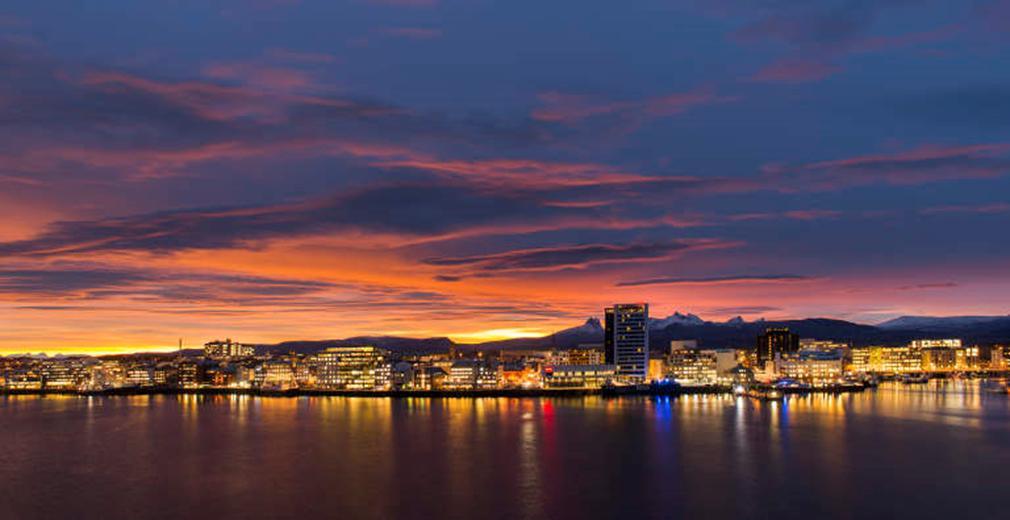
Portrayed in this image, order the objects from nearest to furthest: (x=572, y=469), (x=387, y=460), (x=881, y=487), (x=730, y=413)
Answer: (x=881, y=487) < (x=572, y=469) < (x=387, y=460) < (x=730, y=413)

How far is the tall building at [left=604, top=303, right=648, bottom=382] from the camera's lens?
69.3 m

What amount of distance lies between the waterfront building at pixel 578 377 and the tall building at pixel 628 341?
9.53 ft

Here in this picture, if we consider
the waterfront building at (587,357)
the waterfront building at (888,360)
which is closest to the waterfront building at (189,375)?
the waterfront building at (587,357)

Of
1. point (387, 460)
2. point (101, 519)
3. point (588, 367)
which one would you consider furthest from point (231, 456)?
point (588, 367)

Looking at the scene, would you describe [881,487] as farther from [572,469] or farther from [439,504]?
[439,504]

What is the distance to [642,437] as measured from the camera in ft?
99.8

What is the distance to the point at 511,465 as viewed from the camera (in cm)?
2370

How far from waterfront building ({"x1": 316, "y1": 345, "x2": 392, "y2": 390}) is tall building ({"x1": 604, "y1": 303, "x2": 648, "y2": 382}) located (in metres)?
17.8

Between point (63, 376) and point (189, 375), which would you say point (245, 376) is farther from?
point (63, 376)

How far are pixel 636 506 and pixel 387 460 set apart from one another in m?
8.75

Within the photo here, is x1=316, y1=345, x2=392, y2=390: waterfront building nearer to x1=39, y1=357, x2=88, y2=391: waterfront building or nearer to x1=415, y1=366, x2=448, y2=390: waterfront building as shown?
x1=415, y1=366, x2=448, y2=390: waterfront building

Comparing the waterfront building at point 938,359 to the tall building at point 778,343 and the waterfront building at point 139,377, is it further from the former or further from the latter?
the waterfront building at point 139,377

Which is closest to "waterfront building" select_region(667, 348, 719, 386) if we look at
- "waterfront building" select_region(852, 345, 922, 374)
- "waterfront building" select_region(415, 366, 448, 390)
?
"waterfront building" select_region(415, 366, 448, 390)

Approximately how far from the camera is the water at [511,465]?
18328 mm
